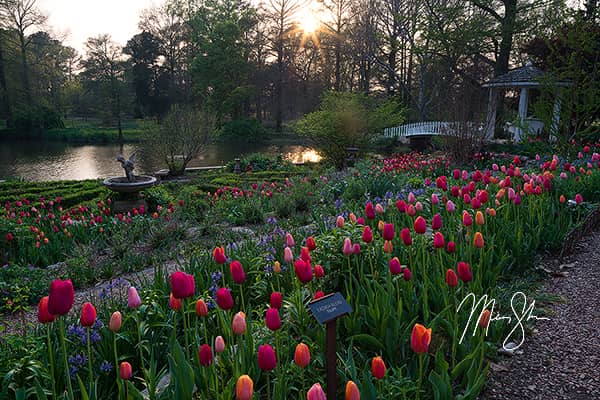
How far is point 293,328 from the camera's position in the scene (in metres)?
2.68

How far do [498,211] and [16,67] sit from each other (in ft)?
122

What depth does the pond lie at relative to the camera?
19.0 metres

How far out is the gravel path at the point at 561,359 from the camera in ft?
7.22

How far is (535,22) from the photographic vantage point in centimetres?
2078

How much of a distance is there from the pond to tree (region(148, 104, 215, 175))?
867 mm

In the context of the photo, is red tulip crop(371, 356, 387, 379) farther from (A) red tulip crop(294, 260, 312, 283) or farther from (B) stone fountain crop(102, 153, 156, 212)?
(B) stone fountain crop(102, 153, 156, 212)

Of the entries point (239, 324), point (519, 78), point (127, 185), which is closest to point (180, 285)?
point (239, 324)

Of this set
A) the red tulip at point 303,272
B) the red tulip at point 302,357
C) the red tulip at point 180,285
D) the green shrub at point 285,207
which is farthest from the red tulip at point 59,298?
the green shrub at point 285,207

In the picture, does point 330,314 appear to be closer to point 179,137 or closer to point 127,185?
point 127,185

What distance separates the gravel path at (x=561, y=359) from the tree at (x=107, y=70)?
3223cm

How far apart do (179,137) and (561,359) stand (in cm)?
1483

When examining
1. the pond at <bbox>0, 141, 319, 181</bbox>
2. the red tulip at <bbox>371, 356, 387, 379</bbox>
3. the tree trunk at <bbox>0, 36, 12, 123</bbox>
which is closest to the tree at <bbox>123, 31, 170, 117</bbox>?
the pond at <bbox>0, 141, 319, 181</bbox>

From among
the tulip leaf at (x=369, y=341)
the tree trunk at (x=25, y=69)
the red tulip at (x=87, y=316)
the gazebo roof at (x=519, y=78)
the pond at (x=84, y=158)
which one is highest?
the tree trunk at (x=25, y=69)

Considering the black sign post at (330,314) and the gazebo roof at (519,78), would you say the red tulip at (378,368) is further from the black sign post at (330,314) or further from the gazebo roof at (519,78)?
the gazebo roof at (519,78)
